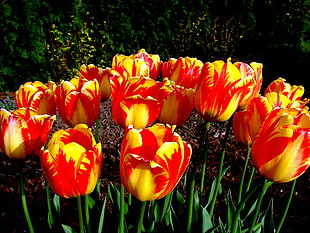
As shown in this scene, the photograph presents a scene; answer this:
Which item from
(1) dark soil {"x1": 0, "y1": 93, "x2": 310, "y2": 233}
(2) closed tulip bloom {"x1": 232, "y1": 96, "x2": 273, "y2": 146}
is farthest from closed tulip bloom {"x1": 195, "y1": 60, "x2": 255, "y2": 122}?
(1) dark soil {"x1": 0, "y1": 93, "x2": 310, "y2": 233}

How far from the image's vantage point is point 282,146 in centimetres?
95

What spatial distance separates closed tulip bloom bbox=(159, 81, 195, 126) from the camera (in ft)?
3.84

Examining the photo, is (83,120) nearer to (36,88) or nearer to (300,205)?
(36,88)

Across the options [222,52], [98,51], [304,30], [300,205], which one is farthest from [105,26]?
[300,205]

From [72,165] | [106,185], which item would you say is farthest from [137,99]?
[106,185]

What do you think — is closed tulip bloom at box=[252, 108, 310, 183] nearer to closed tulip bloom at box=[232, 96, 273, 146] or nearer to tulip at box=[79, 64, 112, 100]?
closed tulip bloom at box=[232, 96, 273, 146]

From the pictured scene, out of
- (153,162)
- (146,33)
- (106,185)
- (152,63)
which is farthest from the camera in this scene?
(146,33)

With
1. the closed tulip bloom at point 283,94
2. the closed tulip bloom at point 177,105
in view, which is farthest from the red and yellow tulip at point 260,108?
the closed tulip bloom at point 177,105

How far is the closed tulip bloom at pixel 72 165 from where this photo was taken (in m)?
0.94

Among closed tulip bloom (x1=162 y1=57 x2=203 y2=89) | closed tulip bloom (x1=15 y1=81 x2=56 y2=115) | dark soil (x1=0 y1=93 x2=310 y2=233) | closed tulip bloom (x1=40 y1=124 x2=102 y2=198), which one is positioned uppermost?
closed tulip bloom (x1=162 y1=57 x2=203 y2=89)

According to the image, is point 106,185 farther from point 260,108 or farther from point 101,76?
point 260,108

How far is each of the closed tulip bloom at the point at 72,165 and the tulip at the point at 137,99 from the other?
17 centimetres

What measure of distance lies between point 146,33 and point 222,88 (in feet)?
18.8

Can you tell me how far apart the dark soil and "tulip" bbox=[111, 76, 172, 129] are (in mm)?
878
